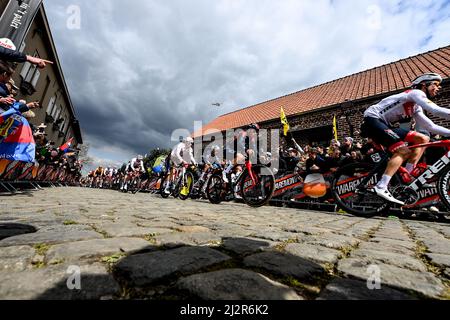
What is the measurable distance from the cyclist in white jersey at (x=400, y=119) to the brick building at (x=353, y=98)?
8193 mm

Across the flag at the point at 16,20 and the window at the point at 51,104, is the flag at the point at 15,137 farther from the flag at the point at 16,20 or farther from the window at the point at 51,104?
the window at the point at 51,104

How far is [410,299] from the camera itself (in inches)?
39.6

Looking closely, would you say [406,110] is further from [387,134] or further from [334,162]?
[334,162]

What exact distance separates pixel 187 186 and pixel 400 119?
6.08 meters

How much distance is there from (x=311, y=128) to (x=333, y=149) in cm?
713

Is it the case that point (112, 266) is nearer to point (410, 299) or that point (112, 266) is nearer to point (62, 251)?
point (62, 251)

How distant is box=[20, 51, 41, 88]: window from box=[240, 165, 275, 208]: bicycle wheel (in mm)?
14686

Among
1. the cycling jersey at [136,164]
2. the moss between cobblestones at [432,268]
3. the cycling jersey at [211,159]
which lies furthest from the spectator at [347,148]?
the cycling jersey at [136,164]

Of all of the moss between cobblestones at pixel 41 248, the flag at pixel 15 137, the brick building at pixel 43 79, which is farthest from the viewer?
the brick building at pixel 43 79

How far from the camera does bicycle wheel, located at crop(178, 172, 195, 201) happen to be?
8008mm

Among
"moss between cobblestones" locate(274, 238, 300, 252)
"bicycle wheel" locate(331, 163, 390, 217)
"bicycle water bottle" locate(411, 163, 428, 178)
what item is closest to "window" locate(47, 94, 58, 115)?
"bicycle wheel" locate(331, 163, 390, 217)

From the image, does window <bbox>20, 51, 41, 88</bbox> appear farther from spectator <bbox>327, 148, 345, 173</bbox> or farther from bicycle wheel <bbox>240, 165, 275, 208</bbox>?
spectator <bbox>327, 148, 345, 173</bbox>

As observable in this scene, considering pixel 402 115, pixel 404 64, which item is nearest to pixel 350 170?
pixel 402 115

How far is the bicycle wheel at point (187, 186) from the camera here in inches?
315
